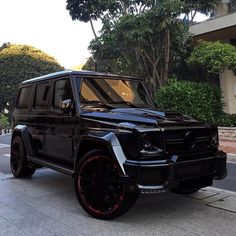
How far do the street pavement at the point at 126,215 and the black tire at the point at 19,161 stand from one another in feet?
2.77

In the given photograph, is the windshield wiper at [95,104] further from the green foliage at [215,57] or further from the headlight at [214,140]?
the green foliage at [215,57]

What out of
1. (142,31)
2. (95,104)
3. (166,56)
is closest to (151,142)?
(95,104)

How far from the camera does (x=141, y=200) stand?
5848mm

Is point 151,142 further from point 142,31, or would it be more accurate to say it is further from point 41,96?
point 142,31

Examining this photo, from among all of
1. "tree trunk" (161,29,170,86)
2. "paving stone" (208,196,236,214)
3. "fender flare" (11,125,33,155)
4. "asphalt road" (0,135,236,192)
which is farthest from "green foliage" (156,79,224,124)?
"paving stone" (208,196,236,214)

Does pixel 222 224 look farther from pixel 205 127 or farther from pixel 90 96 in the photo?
pixel 90 96

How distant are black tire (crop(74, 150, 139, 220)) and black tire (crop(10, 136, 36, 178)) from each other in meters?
2.52

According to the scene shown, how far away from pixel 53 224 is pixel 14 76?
41.6 metres

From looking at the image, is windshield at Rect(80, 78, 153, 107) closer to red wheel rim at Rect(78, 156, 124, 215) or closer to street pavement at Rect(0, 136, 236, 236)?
red wheel rim at Rect(78, 156, 124, 215)

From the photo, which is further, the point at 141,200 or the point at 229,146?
the point at 229,146

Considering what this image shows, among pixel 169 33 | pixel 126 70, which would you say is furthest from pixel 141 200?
pixel 126 70

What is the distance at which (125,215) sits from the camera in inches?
200

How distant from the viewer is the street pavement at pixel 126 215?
4.56m

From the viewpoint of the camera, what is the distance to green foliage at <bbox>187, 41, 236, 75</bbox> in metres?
14.8
